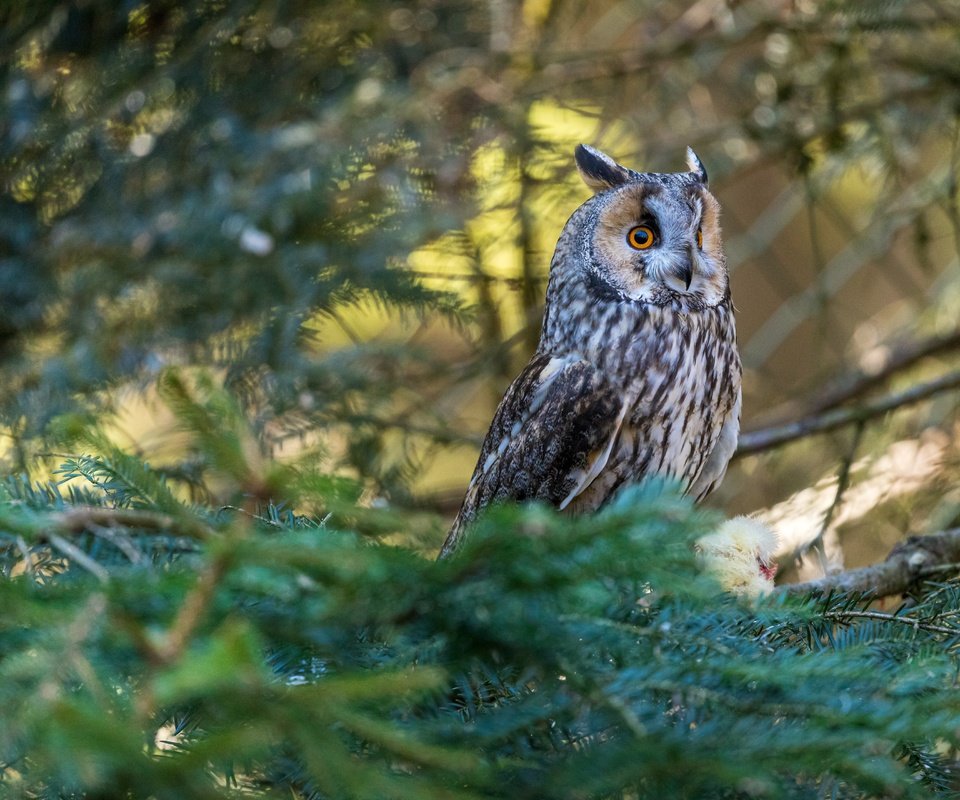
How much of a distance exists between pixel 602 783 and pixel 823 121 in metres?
2.08

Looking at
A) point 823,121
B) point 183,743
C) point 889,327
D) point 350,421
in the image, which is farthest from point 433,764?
point 889,327

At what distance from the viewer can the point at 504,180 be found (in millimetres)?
2424

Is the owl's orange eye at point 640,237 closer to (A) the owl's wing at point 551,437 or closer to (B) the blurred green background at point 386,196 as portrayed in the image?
(A) the owl's wing at point 551,437

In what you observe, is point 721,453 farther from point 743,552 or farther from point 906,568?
point 743,552

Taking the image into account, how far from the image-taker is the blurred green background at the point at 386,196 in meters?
2.15

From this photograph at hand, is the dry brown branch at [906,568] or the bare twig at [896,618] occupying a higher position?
the dry brown branch at [906,568]

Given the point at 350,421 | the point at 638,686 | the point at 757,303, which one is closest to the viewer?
the point at 638,686

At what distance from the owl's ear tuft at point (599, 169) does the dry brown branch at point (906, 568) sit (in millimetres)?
797

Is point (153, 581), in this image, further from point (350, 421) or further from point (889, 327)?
point (889, 327)

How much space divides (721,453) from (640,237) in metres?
0.43

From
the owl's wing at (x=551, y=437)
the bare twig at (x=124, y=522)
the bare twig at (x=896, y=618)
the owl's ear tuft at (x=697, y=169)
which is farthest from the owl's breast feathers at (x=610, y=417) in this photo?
the bare twig at (x=124, y=522)

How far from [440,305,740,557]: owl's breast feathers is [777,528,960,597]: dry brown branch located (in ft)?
1.09

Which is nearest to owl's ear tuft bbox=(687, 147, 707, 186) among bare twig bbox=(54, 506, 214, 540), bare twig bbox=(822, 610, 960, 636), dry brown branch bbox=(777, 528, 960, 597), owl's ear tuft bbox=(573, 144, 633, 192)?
owl's ear tuft bbox=(573, 144, 633, 192)

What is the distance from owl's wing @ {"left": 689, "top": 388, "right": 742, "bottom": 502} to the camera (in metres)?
1.91
